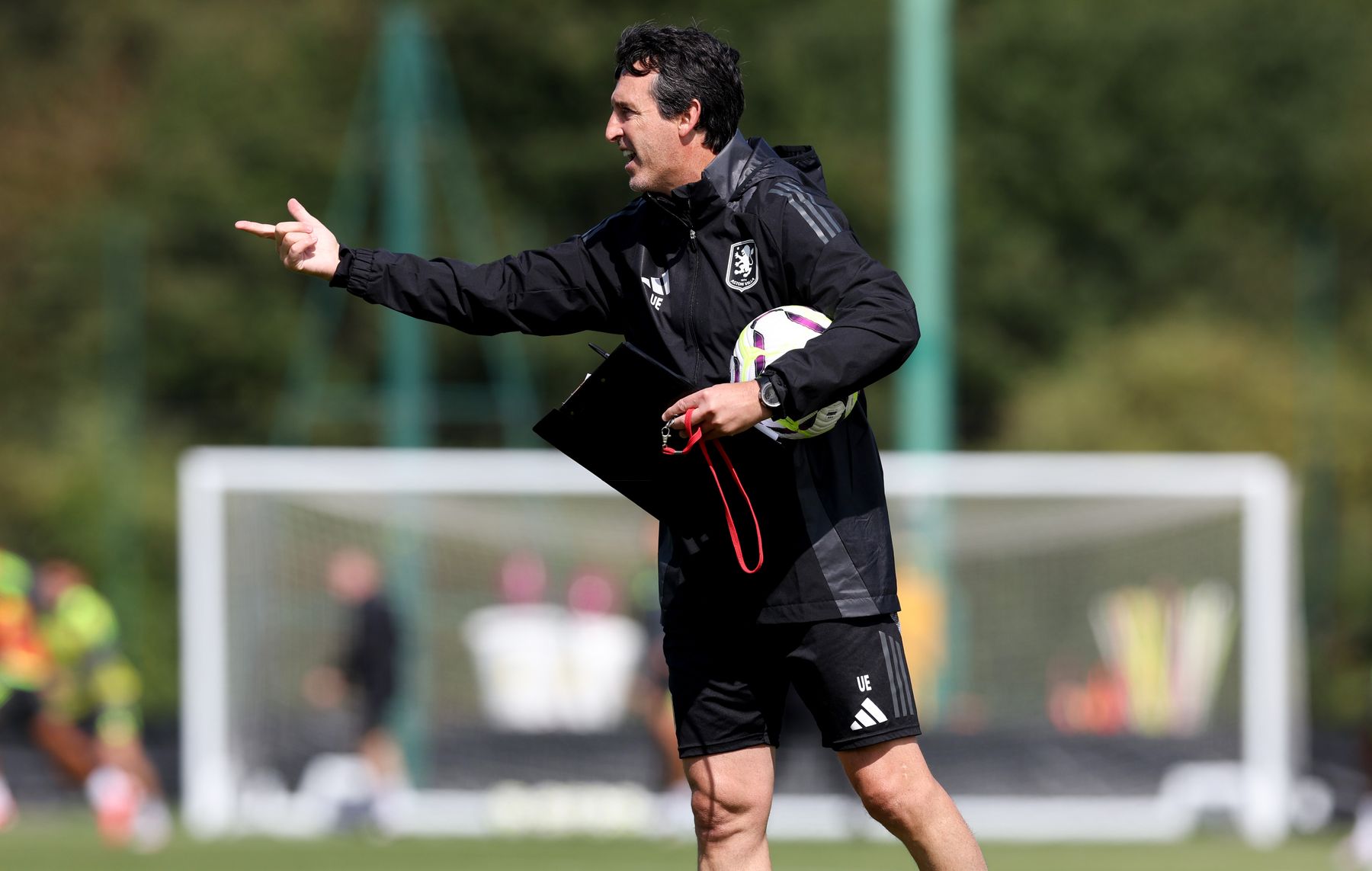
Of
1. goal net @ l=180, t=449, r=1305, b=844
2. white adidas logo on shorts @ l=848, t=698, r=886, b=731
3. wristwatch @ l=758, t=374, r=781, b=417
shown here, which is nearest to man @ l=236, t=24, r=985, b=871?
white adidas logo on shorts @ l=848, t=698, r=886, b=731

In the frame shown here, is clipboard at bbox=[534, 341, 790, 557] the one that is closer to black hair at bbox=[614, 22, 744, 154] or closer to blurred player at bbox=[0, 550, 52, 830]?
black hair at bbox=[614, 22, 744, 154]

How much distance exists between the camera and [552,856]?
13188mm

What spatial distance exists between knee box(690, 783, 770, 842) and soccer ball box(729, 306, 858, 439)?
33.7 inches

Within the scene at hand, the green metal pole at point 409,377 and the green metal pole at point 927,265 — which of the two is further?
the green metal pole at point 409,377

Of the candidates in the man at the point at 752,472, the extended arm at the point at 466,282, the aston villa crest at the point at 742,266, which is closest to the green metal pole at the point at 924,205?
the extended arm at the point at 466,282

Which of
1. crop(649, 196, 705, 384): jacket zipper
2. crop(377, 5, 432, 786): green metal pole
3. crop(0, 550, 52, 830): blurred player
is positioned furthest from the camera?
crop(377, 5, 432, 786): green metal pole

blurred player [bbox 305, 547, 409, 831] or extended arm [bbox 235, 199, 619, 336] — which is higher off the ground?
extended arm [bbox 235, 199, 619, 336]

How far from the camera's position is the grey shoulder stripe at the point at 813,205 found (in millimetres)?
5240

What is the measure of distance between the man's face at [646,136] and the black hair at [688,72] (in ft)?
0.07

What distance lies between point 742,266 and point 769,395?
0.50 metres

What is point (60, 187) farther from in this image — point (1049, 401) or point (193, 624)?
point (193, 624)

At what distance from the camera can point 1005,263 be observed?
32875mm

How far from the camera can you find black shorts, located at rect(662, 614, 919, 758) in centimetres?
530

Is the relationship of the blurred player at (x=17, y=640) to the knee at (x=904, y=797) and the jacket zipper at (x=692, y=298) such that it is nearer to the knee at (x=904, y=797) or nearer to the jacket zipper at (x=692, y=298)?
the jacket zipper at (x=692, y=298)
